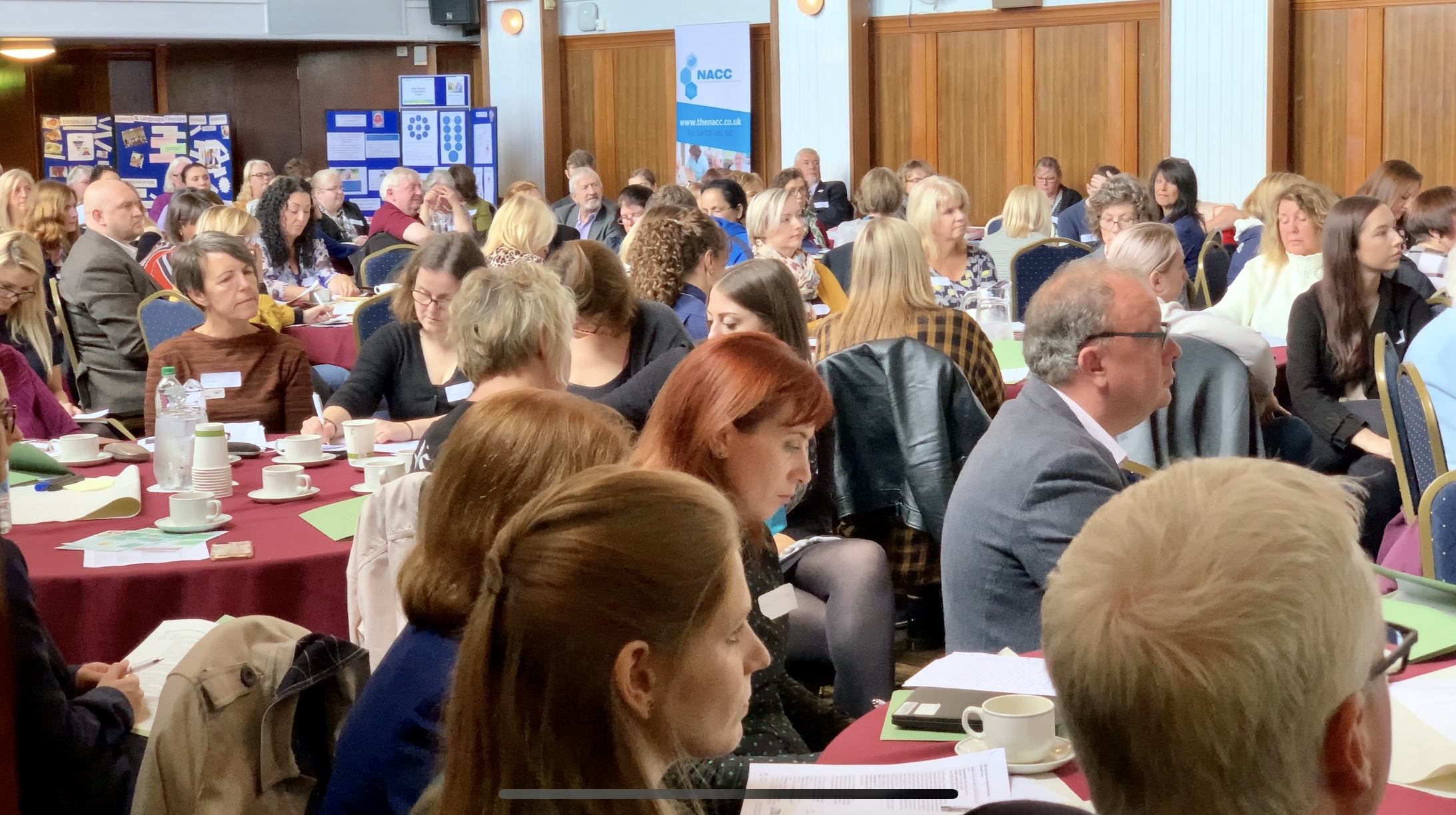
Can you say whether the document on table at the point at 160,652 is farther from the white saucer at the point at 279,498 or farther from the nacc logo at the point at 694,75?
the nacc logo at the point at 694,75

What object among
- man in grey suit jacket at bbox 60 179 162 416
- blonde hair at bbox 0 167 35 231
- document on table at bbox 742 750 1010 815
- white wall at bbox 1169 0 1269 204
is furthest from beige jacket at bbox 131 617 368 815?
white wall at bbox 1169 0 1269 204

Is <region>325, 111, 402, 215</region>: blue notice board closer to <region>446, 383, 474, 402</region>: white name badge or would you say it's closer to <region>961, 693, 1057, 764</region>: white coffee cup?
<region>446, 383, 474, 402</region>: white name badge

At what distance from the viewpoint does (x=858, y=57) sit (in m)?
13.9

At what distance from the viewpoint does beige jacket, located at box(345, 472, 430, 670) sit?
272 centimetres

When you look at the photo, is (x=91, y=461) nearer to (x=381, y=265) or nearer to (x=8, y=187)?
(x=381, y=265)

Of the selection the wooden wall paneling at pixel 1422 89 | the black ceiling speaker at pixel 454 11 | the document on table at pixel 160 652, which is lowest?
the document on table at pixel 160 652

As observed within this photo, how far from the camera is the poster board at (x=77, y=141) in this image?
16.0 metres

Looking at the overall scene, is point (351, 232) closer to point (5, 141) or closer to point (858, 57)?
point (858, 57)

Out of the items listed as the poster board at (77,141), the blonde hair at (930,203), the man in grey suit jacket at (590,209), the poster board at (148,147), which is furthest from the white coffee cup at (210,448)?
the poster board at (77,141)

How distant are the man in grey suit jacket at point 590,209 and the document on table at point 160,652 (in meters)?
8.59

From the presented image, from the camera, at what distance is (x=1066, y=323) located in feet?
9.11

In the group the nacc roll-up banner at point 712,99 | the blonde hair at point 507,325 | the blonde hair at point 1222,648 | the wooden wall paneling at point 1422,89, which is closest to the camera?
the blonde hair at point 1222,648

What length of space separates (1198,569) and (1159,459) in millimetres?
3064

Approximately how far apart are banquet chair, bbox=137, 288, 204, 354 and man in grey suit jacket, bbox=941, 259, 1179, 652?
13.5ft
